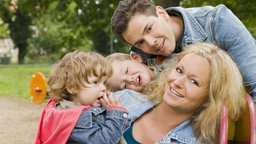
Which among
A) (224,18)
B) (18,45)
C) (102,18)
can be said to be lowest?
(18,45)

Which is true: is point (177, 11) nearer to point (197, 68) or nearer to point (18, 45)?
point (197, 68)

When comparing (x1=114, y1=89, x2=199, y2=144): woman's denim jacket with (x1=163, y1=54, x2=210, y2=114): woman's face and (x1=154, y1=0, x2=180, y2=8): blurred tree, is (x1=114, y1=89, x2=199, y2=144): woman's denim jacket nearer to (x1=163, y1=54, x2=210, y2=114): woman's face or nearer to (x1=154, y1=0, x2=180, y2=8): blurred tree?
(x1=163, y1=54, x2=210, y2=114): woman's face

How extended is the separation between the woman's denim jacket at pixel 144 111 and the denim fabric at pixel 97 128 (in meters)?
0.17

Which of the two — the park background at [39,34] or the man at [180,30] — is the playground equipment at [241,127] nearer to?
the man at [180,30]

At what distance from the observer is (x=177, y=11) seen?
2.82 m

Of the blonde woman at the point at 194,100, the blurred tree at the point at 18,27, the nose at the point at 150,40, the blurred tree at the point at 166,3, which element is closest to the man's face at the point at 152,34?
the nose at the point at 150,40

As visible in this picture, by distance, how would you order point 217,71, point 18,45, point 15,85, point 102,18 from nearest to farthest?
point 217,71 < point 102,18 < point 15,85 < point 18,45

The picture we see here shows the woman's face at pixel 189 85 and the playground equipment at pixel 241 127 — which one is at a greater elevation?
the woman's face at pixel 189 85

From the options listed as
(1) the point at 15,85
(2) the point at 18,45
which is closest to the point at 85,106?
(1) the point at 15,85

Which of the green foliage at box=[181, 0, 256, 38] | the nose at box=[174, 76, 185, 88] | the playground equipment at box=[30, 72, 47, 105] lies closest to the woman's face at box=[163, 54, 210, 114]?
the nose at box=[174, 76, 185, 88]

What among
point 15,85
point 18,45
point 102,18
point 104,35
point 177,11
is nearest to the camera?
point 177,11

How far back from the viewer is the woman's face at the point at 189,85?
7.38 feet

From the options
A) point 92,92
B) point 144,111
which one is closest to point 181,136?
point 144,111

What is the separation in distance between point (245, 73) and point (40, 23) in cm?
3946
